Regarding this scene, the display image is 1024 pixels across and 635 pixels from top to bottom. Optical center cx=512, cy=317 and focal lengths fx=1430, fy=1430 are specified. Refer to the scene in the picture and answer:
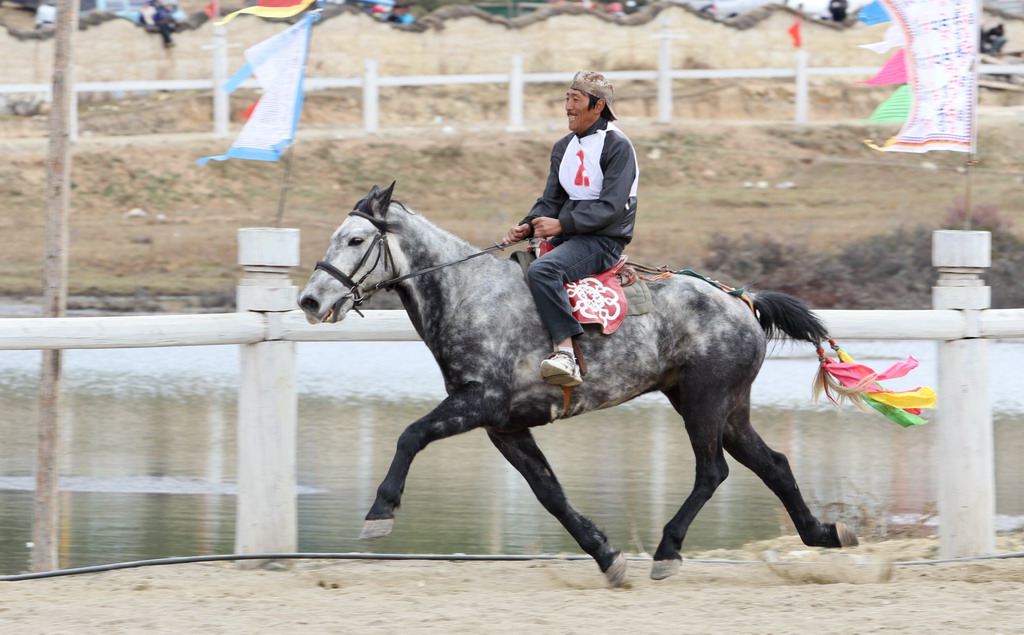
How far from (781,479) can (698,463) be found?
503mm

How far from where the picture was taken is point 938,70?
7047 mm

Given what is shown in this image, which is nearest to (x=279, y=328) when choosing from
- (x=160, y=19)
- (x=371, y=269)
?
(x=371, y=269)

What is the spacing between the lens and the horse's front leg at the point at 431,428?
18.7 feet

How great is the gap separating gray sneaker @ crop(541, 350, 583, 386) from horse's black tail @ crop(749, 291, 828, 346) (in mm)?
1192

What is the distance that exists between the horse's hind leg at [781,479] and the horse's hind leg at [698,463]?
26cm

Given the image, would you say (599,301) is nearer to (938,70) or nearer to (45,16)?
(938,70)

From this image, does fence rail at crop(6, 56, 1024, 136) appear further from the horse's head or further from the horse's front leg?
the horse's front leg

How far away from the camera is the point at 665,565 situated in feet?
20.8

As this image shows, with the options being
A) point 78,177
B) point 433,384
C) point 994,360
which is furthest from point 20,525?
point 78,177

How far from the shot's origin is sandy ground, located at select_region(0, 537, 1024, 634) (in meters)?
5.38

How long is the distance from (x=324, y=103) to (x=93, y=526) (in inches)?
886

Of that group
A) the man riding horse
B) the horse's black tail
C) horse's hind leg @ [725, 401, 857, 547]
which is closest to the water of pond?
horse's hind leg @ [725, 401, 857, 547]

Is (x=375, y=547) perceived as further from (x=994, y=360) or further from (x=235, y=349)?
(x=994, y=360)

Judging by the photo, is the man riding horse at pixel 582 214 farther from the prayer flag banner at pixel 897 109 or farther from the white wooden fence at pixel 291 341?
the prayer flag banner at pixel 897 109
